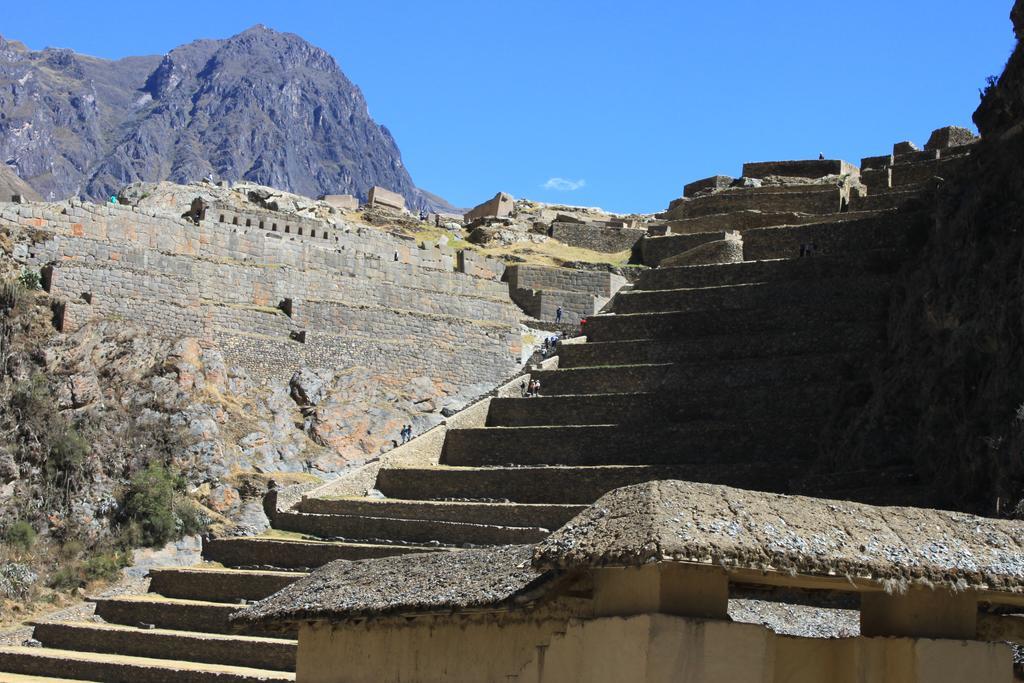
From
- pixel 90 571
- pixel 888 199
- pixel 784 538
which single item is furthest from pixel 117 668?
pixel 888 199

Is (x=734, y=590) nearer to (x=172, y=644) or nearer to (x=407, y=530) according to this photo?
(x=172, y=644)

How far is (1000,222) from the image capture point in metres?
23.0

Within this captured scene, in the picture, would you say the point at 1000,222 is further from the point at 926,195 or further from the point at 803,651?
the point at 803,651

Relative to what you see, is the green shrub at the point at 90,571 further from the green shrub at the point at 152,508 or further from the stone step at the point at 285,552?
the stone step at the point at 285,552

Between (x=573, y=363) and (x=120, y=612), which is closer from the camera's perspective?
(x=120, y=612)

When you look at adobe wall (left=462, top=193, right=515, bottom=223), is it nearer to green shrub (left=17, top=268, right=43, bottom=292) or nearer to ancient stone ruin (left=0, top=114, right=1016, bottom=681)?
ancient stone ruin (left=0, top=114, right=1016, bottom=681)

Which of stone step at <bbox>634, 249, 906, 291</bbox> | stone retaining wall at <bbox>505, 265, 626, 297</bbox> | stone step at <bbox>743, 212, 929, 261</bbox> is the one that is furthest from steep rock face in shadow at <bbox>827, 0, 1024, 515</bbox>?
stone retaining wall at <bbox>505, 265, 626, 297</bbox>

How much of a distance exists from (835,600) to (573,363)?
15.3 meters

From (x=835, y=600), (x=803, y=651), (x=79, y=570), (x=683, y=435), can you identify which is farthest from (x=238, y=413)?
(x=803, y=651)

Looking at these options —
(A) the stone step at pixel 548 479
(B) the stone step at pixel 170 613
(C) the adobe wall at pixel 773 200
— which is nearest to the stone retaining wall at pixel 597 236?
(C) the adobe wall at pixel 773 200

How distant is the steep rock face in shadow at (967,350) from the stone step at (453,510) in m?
4.76

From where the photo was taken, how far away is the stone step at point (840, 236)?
31.7 meters

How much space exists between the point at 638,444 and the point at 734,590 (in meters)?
16.5

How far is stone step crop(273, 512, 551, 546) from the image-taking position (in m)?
24.4
